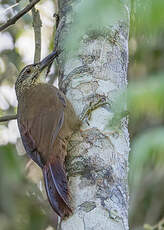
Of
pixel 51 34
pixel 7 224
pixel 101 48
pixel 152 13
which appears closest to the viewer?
pixel 152 13

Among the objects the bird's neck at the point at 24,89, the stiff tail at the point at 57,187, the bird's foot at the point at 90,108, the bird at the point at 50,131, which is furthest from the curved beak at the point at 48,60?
the stiff tail at the point at 57,187

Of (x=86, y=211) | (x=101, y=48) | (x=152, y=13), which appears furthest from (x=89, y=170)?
(x=152, y=13)

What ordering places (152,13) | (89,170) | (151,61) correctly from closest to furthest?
(152,13)
(89,170)
(151,61)

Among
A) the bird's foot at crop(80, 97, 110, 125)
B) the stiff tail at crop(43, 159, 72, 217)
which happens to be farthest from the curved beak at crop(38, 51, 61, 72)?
the stiff tail at crop(43, 159, 72, 217)

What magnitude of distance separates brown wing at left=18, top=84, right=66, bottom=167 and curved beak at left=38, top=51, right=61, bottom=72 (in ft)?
0.64

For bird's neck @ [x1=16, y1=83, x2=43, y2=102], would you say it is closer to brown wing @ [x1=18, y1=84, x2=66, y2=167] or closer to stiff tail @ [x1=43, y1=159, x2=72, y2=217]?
brown wing @ [x1=18, y1=84, x2=66, y2=167]

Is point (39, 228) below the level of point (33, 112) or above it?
below

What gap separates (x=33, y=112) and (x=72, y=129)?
1.30 ft

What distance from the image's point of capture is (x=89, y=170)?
2.29m

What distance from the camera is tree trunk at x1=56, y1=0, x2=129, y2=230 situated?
2150 millimetres

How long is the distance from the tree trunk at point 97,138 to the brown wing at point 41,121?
0.62ft

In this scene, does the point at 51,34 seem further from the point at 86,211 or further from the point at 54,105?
the point at 86,211

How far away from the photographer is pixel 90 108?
8.43ft

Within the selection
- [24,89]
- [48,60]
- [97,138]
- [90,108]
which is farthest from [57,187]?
[24,89]
